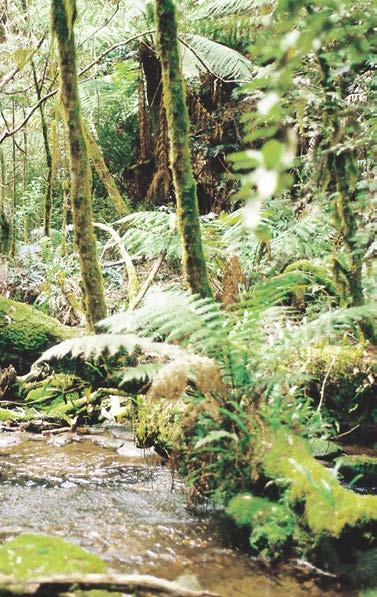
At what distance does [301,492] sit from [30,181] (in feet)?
31.6

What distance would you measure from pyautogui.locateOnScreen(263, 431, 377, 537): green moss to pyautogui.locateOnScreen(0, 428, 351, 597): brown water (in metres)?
0.25

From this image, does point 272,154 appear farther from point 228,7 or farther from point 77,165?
point 228,7

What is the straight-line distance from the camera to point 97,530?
2.63 m

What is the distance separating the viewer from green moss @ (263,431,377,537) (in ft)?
7.64


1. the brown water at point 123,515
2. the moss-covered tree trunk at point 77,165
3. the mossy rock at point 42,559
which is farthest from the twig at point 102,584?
the moss-covered tree trunk at point 77,165

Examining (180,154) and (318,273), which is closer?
(180,154)

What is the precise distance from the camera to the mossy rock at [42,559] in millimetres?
1753

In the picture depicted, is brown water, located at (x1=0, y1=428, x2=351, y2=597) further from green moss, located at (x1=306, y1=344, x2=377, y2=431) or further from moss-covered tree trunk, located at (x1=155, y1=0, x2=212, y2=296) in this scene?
green moss, located at (x1=306, y1=344, x2=377, y2=431)

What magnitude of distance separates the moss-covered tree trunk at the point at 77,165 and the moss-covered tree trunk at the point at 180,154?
66 centimetres

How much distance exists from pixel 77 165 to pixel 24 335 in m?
1.76

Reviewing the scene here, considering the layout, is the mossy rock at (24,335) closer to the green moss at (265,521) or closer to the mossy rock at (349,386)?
the mossy rock at (349,386)

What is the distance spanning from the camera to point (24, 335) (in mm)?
4934

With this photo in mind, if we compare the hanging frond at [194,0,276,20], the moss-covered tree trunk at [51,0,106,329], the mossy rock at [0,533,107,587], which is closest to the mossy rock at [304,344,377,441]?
the moss-covered tree trunk at [51,0,106,329]

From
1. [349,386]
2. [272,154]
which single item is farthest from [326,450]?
[272,154]
